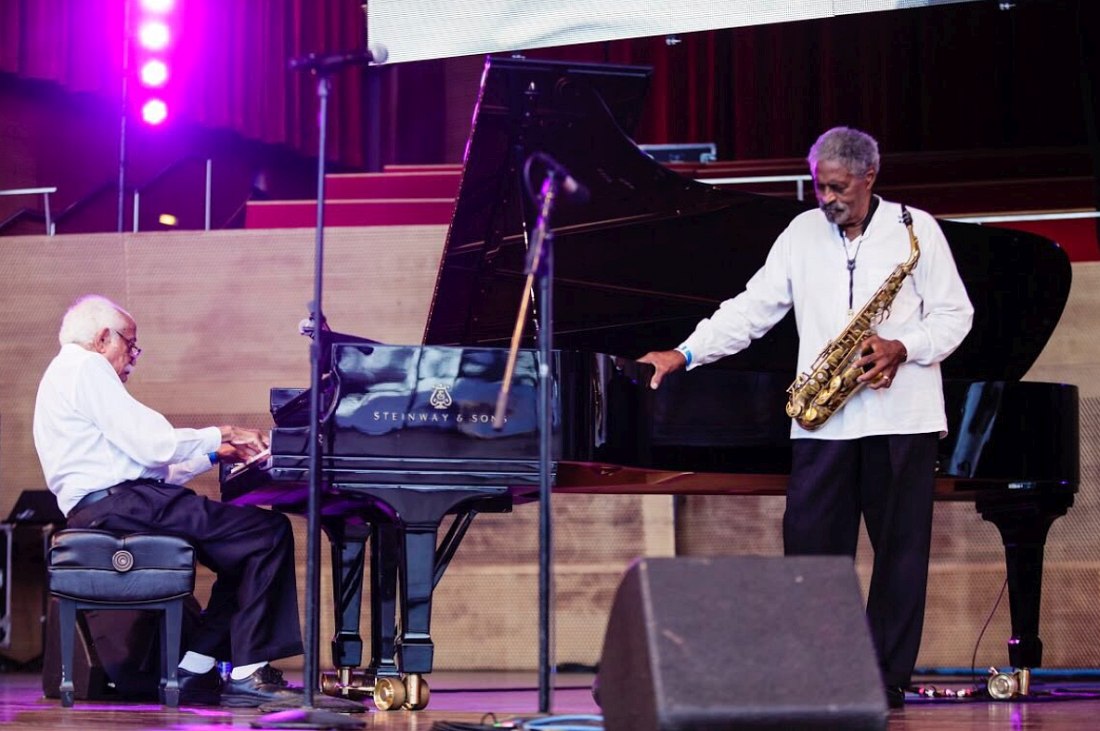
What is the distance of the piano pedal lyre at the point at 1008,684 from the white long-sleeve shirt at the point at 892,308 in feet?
3.87

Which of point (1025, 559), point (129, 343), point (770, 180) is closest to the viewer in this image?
point (129, 343)

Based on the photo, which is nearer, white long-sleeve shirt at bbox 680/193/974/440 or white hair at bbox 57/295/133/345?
white long-sleeve shirt at bbox 680/193/974/440

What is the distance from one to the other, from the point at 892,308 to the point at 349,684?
6.46 feet

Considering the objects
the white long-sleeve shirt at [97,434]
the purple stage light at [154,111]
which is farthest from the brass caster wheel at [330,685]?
the purple stage light at [154,111]

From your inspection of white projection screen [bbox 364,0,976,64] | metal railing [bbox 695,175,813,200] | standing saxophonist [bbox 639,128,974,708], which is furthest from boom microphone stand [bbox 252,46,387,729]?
metal railing [bbox 695,175,813,200]

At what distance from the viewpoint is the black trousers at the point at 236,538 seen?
3848mm

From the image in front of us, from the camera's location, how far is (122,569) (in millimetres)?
3844

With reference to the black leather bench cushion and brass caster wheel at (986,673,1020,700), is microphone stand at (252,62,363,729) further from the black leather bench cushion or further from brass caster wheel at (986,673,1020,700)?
brass caster wheel at (986,673,1020,700)

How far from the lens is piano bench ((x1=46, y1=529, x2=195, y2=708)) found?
152 inches

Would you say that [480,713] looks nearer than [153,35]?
Yes

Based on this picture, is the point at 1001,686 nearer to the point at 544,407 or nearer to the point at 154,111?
the point at 544,407

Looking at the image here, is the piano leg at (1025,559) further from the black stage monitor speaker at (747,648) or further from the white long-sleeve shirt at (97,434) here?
the white long-sleeve shirt at (97,434)

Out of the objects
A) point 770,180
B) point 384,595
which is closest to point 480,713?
point 384,595

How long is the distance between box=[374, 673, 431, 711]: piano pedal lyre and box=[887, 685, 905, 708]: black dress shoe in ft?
3.87
